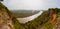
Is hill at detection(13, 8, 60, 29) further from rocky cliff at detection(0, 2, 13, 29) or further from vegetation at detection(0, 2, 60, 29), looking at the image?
rocky cliff at detection(0, 2, 13, 29)

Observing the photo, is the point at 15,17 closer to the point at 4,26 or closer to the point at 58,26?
the point at 4,26

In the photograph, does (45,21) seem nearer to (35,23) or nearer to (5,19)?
(35,23)

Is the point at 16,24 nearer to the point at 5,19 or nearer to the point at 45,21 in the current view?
the point at 5,19

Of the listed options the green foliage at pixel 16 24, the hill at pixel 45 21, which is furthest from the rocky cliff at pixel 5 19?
the hill at pixel 45 21

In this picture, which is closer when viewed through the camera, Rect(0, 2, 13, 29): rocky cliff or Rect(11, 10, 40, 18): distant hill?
Rect(0, 2, 13, 29): rocky cliff

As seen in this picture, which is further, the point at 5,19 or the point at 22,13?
the point at 22,13

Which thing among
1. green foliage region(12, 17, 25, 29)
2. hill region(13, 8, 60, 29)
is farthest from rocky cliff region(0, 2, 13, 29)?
hill region(13, 8, 60, 29)

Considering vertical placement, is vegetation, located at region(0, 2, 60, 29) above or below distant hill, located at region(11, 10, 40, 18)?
below

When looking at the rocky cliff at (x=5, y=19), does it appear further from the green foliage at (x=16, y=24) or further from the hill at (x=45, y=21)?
the hill at (x=45, y=21)

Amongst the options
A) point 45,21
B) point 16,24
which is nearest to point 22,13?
point 16,24

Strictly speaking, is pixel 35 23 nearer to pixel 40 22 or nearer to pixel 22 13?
pixel 40 22

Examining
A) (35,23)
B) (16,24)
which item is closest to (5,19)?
(16,24)
